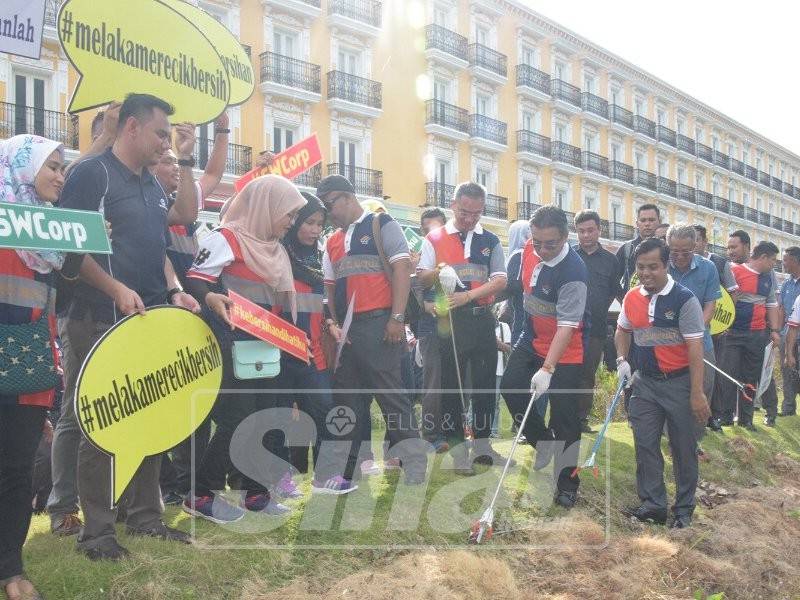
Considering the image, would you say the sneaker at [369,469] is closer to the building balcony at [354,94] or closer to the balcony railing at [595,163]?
the building balcony at [354,94]

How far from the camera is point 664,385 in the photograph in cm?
557

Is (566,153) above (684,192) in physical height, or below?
above

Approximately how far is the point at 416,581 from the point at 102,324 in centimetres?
203

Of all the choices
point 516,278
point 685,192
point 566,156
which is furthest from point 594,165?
point 516,278

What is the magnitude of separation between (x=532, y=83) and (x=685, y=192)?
17936mm

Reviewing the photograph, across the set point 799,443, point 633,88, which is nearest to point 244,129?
point 799,443

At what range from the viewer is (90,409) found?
10.9 ft

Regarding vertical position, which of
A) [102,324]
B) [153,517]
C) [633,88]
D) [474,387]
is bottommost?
[153,517]

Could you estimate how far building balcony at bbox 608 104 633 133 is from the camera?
40.8 m

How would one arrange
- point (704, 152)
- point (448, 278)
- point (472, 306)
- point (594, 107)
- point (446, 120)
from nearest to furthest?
1. point (448, 278)
2. point (472, 306)
3. point (446, 120)
4. point (594, 107)
5. point (704, 152)

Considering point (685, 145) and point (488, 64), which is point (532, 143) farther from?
point (685, 145)

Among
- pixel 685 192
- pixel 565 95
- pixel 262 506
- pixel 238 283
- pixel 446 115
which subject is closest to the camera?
pixel 238 283

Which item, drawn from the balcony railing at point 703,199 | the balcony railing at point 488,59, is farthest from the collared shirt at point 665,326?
the balcony railing at point 703,199

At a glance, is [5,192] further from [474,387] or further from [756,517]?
[756,517]
